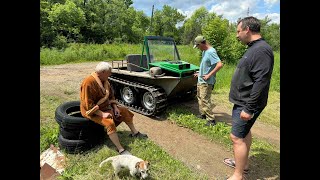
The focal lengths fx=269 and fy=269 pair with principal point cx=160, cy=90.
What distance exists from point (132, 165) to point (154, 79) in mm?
3199

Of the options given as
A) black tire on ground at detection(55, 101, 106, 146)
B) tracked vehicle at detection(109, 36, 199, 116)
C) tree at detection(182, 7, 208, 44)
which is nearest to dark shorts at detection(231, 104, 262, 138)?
black tire on ground at detection(55, 101, 106, 146)

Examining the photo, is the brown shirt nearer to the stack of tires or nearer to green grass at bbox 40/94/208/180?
the stack of tires

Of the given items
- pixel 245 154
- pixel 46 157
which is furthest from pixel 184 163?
pixel 46 157

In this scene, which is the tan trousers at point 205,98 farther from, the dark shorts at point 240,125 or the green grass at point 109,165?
the dark shorts at point 240,125

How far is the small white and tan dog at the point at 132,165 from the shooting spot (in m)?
3.68

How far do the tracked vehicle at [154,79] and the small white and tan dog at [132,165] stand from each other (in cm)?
265

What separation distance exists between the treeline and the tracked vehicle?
10781 mm

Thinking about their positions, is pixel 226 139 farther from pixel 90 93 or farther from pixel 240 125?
pixel 90 93

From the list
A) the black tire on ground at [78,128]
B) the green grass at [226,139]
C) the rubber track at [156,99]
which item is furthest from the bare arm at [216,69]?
the black tire on ground at [78,128]
